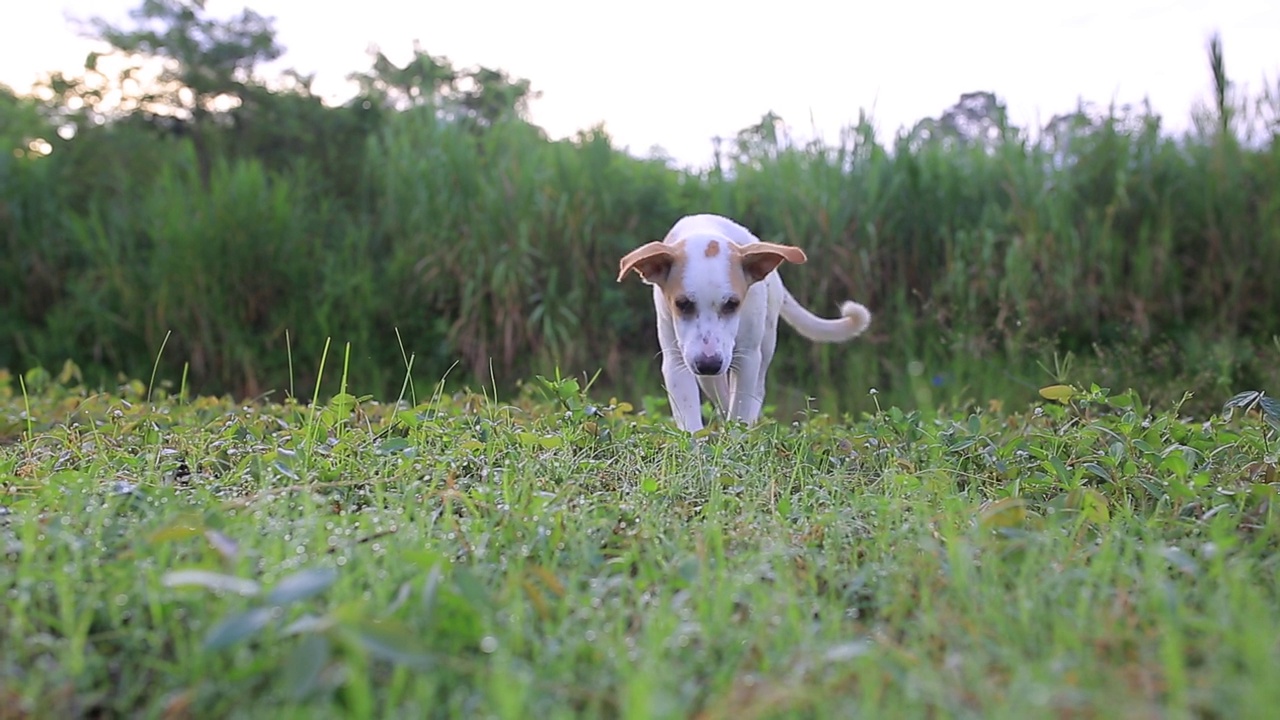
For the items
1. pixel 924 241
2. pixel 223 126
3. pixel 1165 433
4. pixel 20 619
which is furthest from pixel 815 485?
pixel 223 126

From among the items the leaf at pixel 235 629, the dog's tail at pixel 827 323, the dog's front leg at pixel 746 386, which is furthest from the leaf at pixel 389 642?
the dog's tail at pixel 827 323

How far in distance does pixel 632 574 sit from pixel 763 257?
72.3 inches

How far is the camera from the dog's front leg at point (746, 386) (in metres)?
4.01

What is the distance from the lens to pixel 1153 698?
56.7 inches

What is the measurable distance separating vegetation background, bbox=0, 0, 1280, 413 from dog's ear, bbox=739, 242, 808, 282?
197 centimetres

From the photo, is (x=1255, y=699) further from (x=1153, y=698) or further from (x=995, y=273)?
A: (x=995, y=273)

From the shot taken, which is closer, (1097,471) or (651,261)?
(1097,471)

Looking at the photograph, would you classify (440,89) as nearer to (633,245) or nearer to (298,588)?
(633,245)

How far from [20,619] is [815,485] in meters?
1.85

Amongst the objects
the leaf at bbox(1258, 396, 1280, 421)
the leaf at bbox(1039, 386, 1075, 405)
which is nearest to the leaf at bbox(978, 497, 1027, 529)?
the leaf at bbox(1039, 386, 1075, 405)

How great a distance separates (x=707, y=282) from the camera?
3721mm

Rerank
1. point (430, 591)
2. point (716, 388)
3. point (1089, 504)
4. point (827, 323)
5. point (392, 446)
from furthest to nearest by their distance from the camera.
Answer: point (827, 323) → point (716, 388) → point (392, 446) → point (1089, 504) → point (430, 591)

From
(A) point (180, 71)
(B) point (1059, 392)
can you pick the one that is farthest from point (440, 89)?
(B) point (1059, 392)

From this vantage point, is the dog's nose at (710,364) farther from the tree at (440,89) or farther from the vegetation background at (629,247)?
the tree at (440,89)
